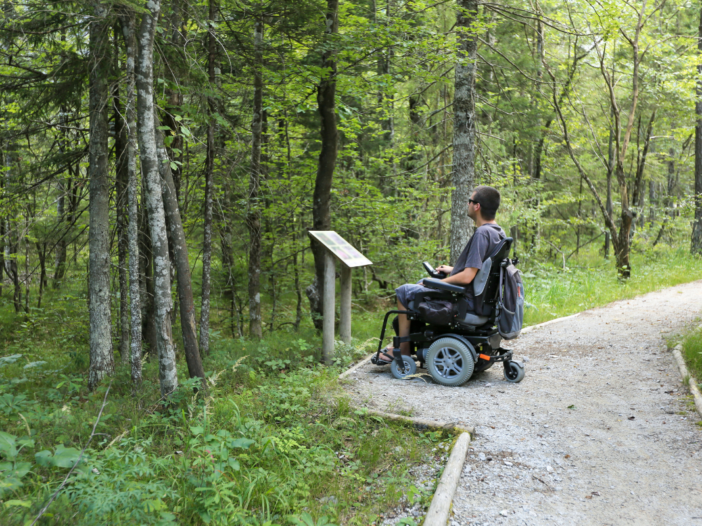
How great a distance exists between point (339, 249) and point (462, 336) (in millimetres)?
1802

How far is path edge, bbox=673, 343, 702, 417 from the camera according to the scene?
180 inches

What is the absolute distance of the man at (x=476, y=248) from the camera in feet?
17.4

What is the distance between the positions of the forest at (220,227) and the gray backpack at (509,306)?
65.6 inches

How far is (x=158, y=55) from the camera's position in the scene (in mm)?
5738

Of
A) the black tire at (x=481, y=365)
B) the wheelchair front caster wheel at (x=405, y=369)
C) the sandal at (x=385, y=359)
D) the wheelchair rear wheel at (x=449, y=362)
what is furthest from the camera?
the sandal at (x=385, y=359)

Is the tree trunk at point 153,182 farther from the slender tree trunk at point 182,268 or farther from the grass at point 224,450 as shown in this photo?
the grass at point 224,450

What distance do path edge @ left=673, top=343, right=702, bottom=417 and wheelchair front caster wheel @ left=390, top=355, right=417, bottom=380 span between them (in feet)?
8.93

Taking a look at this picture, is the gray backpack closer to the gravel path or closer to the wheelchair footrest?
the wheelchair footrest

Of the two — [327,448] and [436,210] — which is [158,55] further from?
[436,210]

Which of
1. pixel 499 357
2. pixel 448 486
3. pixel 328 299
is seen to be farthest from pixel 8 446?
pixel 499 357

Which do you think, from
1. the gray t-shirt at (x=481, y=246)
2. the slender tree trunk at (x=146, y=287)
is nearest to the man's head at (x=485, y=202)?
the gray t-shirt at (x=481, y=246)

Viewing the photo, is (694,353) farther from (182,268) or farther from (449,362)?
(182,268)

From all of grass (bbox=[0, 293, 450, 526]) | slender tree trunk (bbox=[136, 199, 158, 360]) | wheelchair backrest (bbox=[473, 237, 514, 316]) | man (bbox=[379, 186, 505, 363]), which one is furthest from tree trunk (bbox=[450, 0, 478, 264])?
slender tree trunk (bbox=[136, 199, 158, 360])

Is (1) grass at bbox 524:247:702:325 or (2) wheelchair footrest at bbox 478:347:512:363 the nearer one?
(2) wheelchair footrest at bbox 478:347:512:363
